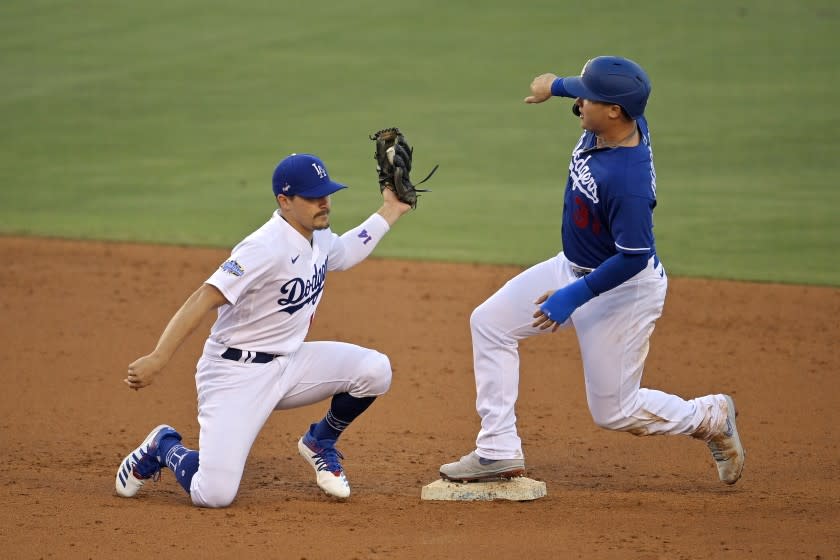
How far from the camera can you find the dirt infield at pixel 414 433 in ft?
15.6

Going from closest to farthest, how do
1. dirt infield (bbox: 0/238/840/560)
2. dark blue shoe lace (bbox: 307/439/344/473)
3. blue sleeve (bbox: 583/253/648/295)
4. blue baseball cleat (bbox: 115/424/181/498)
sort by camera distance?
1. dirt infield (bbox: 0/238/840/560)
2. blue sleeve (bbox: 583/253/648/295)
3. blue baseball cleat (bbox: 115/424/181/498)
4. dark blue shoe lace (bbox: 307/439/344/473)

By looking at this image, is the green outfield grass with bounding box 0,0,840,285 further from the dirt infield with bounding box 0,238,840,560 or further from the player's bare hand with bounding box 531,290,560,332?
the player's bare hand with bounding box 531,290,560,332

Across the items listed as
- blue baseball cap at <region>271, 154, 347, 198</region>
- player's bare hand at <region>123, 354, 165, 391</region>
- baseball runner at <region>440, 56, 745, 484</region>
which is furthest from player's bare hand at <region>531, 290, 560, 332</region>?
player's bare hand at <region>123, 354, 165, 391</region>

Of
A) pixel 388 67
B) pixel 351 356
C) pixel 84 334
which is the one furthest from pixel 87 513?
pixel 388 67

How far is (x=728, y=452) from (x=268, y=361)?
7.41 feet

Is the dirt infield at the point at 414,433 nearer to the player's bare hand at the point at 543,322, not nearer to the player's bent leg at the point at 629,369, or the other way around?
the player's bent leg at the point at 629,369

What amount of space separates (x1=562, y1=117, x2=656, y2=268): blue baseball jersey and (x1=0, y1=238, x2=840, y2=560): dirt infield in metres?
1.20

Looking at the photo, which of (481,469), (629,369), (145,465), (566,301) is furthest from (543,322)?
(145,465)

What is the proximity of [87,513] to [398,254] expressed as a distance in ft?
19.7

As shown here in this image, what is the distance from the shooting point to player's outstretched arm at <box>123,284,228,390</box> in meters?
4.87

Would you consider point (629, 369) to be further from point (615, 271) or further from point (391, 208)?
point (391, 208)

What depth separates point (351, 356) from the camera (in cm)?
555

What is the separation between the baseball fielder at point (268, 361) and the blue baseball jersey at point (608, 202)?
1102 millimetres

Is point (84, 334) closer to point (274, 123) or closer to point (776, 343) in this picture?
point (776, 343)
